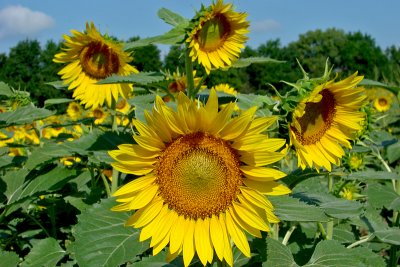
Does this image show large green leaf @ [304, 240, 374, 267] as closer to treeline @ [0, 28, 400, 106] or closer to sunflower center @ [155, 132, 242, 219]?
sunflower center @ [155, 132, 242, 219]

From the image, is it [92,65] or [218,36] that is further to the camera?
[92,65]

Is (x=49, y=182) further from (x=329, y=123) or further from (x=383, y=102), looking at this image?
(x=383, y=102)

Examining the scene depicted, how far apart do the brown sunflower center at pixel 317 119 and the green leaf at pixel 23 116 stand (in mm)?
1061

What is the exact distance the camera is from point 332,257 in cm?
184

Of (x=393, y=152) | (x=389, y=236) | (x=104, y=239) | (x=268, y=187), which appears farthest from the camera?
(x=393, y=152)

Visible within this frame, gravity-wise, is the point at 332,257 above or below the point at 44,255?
above

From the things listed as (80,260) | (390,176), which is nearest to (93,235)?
(80,260)

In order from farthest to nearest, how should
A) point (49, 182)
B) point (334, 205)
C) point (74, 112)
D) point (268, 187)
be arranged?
1. point (74, 112)
2. point (49, 182)
3. point (334, 205)
4. point (268, 187)

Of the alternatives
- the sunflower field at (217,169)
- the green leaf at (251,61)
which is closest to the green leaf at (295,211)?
the sunflower field at (217,169)

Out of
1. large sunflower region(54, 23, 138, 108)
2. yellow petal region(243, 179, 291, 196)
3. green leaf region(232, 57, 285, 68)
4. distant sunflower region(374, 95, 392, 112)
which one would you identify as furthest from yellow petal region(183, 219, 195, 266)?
distant sunflower region(374, 95, 392, 112)

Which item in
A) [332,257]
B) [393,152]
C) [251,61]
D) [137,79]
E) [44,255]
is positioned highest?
[251,61]

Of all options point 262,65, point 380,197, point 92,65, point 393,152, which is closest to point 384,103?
point 393,152

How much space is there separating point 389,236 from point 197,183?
1.00 m

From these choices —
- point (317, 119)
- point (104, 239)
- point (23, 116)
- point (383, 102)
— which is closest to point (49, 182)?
point (23, 116)
